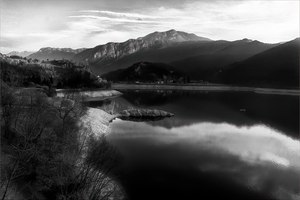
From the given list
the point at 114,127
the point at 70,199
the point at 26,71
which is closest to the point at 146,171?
the point at 70,199

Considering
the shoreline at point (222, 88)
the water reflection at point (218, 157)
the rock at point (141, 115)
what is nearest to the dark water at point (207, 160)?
the water reflection at point (218, 157)

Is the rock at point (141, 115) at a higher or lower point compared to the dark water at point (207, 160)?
higher

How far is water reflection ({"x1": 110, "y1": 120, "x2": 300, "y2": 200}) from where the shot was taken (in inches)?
1078

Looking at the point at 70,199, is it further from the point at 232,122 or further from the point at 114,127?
the point at 232,122

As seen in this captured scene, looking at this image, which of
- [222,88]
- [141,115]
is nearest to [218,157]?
[141,115]

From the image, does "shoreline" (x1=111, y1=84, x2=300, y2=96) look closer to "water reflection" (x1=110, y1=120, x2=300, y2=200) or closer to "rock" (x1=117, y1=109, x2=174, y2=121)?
"rock" (x1=117, y1=109, x2=174, y2=121)

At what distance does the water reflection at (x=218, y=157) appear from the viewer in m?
27.4

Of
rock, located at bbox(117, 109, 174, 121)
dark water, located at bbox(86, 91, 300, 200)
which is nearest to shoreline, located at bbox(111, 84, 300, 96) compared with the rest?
dark water, located at bbox(86, 91, 300, 200)

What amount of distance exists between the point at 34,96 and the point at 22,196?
2093 centimetres

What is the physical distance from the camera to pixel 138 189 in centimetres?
2588

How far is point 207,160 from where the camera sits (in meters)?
34.5

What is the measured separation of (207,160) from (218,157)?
2.24m

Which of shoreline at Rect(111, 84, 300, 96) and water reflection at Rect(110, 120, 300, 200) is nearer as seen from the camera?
water reflection at Rect(110, 120, 300, 200)

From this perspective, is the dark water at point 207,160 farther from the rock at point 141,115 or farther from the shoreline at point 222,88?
the shoreline at point 222,88
